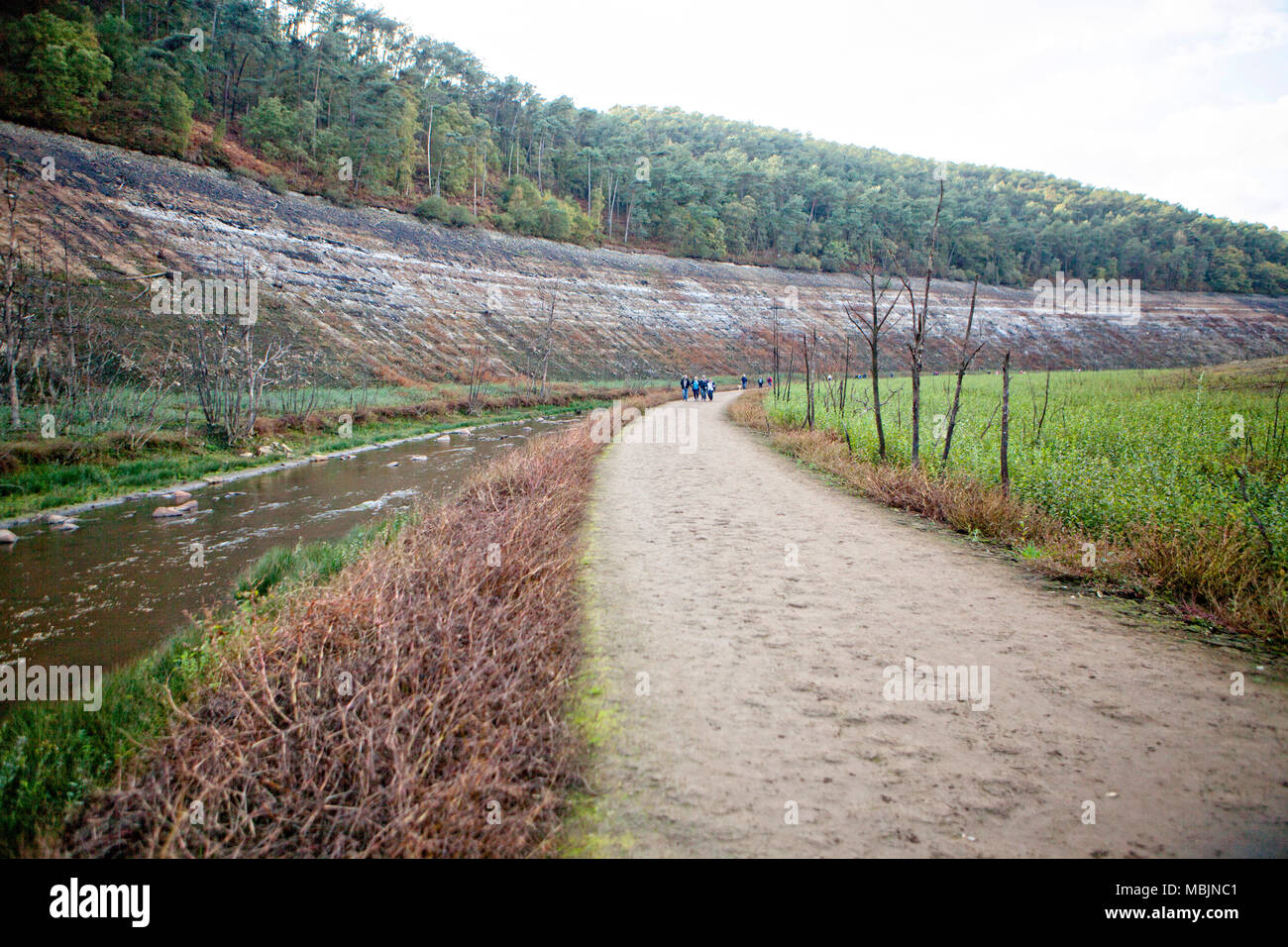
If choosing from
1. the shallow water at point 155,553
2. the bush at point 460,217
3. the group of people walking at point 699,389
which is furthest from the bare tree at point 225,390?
the bush at point 460,217

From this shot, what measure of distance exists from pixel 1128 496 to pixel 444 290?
41484 millimetres

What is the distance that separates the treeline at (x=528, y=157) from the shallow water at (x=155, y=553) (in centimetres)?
3478

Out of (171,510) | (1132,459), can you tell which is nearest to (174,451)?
(171,510)

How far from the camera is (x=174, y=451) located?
48.6 feet

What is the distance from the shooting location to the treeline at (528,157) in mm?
36312

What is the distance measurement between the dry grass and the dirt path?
1.56 ft

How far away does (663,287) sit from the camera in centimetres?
5831

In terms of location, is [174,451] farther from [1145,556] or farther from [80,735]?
[1145,556]

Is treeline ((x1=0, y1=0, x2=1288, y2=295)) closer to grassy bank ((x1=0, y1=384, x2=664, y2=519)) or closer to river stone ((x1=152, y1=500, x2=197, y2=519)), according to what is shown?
grassy bank ((x1=0, y1=384, x2=664, y2=519))

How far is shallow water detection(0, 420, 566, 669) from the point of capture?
6082mm

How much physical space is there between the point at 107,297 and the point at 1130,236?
425 ft

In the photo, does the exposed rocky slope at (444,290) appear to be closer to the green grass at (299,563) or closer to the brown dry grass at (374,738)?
the green grass at (299,563)
